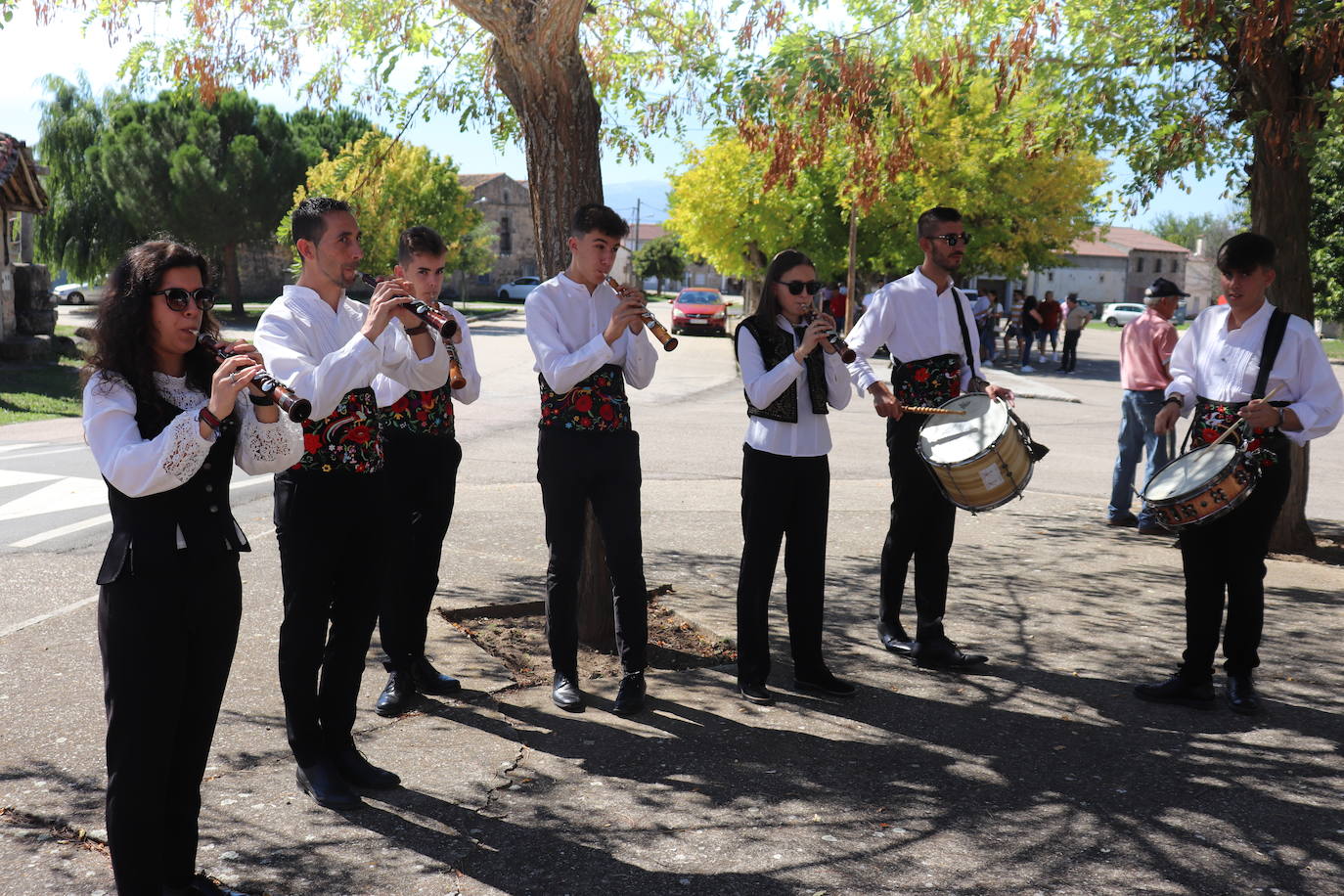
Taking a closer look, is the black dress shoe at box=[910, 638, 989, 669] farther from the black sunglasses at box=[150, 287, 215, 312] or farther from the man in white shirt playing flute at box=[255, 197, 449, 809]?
the black sunglasses at box=[150, 287, 215, 312]

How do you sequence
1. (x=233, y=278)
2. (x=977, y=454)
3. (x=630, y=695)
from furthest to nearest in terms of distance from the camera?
(x=233, y=278), (x=977, y=454), (x=630, y=695)

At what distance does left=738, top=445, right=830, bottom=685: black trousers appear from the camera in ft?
17.4

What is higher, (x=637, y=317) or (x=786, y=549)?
(x=637, y=317)

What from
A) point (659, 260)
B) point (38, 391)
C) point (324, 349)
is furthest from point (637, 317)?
point (659, 260)

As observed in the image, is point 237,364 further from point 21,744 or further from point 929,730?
point 929,730

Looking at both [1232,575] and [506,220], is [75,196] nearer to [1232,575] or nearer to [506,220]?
[1232,575]

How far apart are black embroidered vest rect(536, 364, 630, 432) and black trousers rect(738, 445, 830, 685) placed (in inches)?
26.8

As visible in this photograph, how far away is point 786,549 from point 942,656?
3.55 feet

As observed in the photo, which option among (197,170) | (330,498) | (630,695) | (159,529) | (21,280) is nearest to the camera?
(159,529)

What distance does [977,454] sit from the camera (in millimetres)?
5266

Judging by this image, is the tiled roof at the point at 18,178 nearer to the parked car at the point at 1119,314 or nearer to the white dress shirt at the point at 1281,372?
the white dress shirt at the point at 1281,372

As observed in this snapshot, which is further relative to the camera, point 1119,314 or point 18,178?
point 1119,314

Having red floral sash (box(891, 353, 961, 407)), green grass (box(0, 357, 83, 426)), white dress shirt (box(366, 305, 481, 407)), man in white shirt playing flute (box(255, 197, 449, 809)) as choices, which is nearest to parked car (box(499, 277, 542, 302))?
green grass (box(0, 357, 83, 426))

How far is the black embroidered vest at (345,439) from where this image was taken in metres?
3.98
